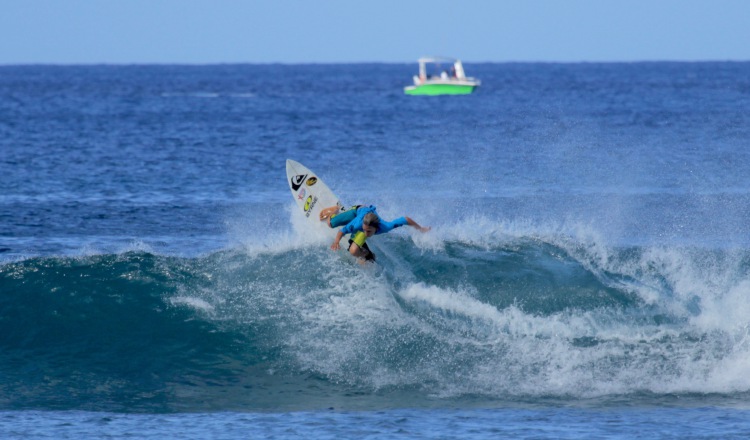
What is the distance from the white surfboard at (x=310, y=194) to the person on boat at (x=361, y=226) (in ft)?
4.78

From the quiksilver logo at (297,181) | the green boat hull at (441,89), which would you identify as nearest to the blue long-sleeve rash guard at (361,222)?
the quiksilver logo at (297,181)

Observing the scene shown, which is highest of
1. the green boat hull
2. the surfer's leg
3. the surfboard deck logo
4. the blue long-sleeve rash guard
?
the green boat hull

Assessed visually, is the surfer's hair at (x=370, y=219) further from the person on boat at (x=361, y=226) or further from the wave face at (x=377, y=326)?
the wave face at (x=377, y=326)

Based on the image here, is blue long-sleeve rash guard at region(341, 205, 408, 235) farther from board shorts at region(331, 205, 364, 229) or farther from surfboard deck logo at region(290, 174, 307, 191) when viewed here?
surfboard deck logo at region(290, 174, 307, 191)

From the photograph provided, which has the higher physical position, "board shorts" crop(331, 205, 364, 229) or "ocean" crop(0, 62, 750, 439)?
"board shorts" crop(331, 205, 364, 229)

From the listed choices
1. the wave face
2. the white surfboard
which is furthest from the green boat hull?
the wave face

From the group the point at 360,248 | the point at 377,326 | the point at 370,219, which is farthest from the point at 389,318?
the point at 370,219

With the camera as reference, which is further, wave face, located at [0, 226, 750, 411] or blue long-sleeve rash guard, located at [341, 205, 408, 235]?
blue long-sleeve rash guard, located at [341, 205, 408, 235]

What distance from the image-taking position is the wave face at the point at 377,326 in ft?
41.3

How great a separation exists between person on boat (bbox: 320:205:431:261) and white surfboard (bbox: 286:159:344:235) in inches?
57.3

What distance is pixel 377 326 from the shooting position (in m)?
14.0

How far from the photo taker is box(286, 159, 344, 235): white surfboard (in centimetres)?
1719

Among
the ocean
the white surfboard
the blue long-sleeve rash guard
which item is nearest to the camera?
the ocean

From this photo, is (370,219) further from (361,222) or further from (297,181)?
(297,181)
